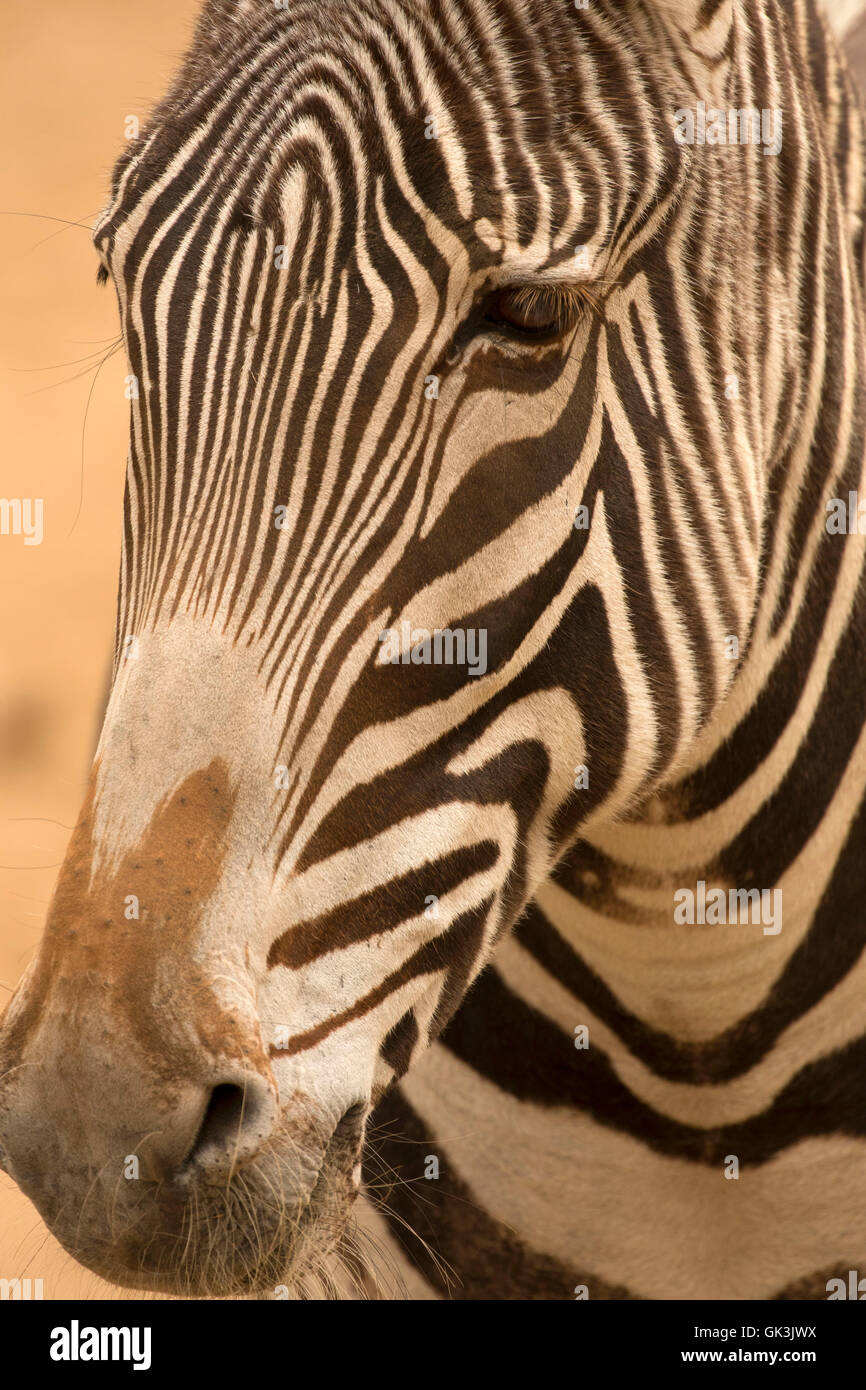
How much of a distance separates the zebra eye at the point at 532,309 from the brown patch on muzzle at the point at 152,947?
0.74 metres

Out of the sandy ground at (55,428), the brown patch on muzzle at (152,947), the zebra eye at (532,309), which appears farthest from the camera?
the sandy ground at (55,428)

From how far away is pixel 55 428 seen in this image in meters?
11.6

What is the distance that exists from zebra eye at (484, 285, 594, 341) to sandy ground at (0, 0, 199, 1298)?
1.87 meters

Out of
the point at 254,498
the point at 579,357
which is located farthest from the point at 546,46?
the point at 254,498

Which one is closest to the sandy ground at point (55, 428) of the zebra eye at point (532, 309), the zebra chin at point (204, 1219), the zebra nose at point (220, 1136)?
the zebra chin at point (204, 1219)

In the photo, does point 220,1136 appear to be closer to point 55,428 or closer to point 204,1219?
point 204,1219

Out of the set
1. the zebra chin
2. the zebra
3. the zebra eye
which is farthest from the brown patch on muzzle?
the zebra eye

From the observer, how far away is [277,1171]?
173cm

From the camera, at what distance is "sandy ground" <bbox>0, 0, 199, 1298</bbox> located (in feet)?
26.3

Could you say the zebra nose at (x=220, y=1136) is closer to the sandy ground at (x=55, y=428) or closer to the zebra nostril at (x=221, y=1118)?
the zebra nostril at (x=221, y=1118)

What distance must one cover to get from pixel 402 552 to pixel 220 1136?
0.82 meters

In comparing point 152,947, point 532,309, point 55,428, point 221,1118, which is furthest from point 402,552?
point 55,428

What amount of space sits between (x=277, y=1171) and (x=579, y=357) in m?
1.22

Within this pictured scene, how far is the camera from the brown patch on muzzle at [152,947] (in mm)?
1628
